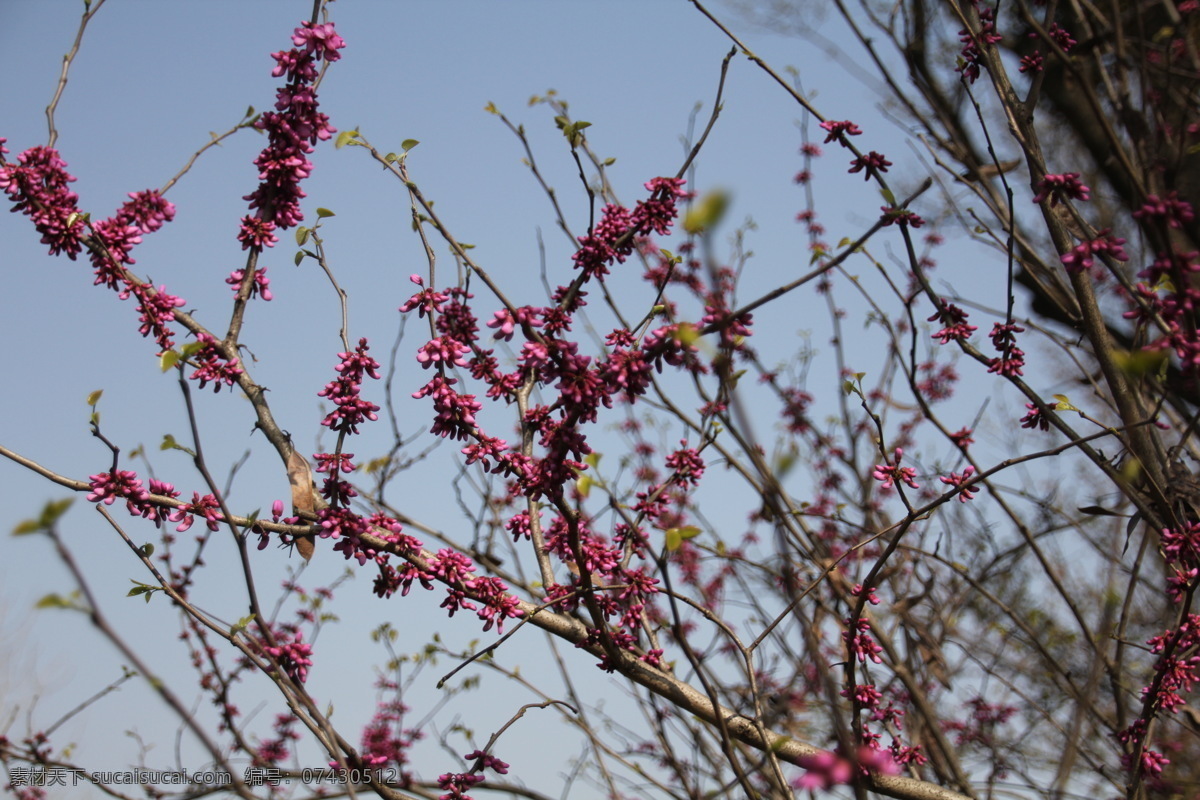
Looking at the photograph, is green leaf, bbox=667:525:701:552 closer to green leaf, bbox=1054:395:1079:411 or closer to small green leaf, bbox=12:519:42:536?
small green leaf, bbox=12:519:42:536

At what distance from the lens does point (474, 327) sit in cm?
278

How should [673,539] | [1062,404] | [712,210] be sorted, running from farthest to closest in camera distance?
1. [1062,404]
2. [673,539]
3. [712,210]

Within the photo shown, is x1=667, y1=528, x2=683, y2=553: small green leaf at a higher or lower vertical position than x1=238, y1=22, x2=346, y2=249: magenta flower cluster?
lower

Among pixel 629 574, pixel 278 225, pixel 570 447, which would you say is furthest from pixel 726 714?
pixel 278 225

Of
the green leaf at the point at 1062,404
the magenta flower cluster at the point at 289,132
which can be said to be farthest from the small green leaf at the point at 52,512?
the green leaf at the point at 1062,404

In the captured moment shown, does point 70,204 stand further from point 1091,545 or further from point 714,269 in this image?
point 1091,545

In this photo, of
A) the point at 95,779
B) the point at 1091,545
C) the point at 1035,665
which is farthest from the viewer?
the point at 1035,665

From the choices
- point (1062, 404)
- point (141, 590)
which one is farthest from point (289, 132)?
point (1062, 404)

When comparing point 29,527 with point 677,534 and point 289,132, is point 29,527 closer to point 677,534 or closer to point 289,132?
point 677,534

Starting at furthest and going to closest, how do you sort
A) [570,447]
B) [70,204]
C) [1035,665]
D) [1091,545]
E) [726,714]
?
[1035,665] < [1091,545] < [70,204] < [726,714] < [570,447]

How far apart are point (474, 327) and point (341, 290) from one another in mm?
638

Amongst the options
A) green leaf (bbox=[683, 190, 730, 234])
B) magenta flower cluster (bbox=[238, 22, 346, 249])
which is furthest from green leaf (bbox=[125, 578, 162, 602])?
green leaf (bbox=[683, 190, 730, 234])

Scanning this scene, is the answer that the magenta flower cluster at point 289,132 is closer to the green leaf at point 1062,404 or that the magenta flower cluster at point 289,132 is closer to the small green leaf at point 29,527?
the small green leaf at point 29,527

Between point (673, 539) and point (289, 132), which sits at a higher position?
point (289, 132)
